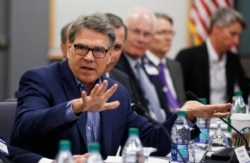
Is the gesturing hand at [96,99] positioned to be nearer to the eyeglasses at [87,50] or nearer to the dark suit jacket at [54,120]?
the dark suit jacket at [54,120]

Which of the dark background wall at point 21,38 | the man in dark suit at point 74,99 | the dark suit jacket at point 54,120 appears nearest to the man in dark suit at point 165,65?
the dark background wall at point 21,38

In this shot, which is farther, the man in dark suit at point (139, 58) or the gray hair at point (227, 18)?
the gray hair at point (227, 18)

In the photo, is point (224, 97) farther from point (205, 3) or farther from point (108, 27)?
point (108, 27)

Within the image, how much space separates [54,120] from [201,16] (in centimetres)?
464

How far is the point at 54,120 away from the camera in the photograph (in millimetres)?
2514

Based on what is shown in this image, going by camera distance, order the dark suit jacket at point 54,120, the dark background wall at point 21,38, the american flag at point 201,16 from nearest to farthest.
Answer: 1. the dark suit jacket at point 54,120
2. the dark background wall at point 21,38
3. the american flag at point 201,16

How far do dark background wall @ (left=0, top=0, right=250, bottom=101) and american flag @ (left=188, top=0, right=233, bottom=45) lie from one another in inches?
23.8

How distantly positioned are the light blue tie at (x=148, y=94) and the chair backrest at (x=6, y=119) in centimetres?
182

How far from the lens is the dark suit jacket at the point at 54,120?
256 centimetres

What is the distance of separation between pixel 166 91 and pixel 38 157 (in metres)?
2.75

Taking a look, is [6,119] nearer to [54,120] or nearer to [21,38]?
[54,120]

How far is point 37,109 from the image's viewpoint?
2635 millimetres

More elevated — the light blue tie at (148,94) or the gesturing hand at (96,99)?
the gesturing hand at (96,99)

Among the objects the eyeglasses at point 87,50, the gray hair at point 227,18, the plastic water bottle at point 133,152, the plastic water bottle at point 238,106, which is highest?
the eyeglasses at point 87,50
